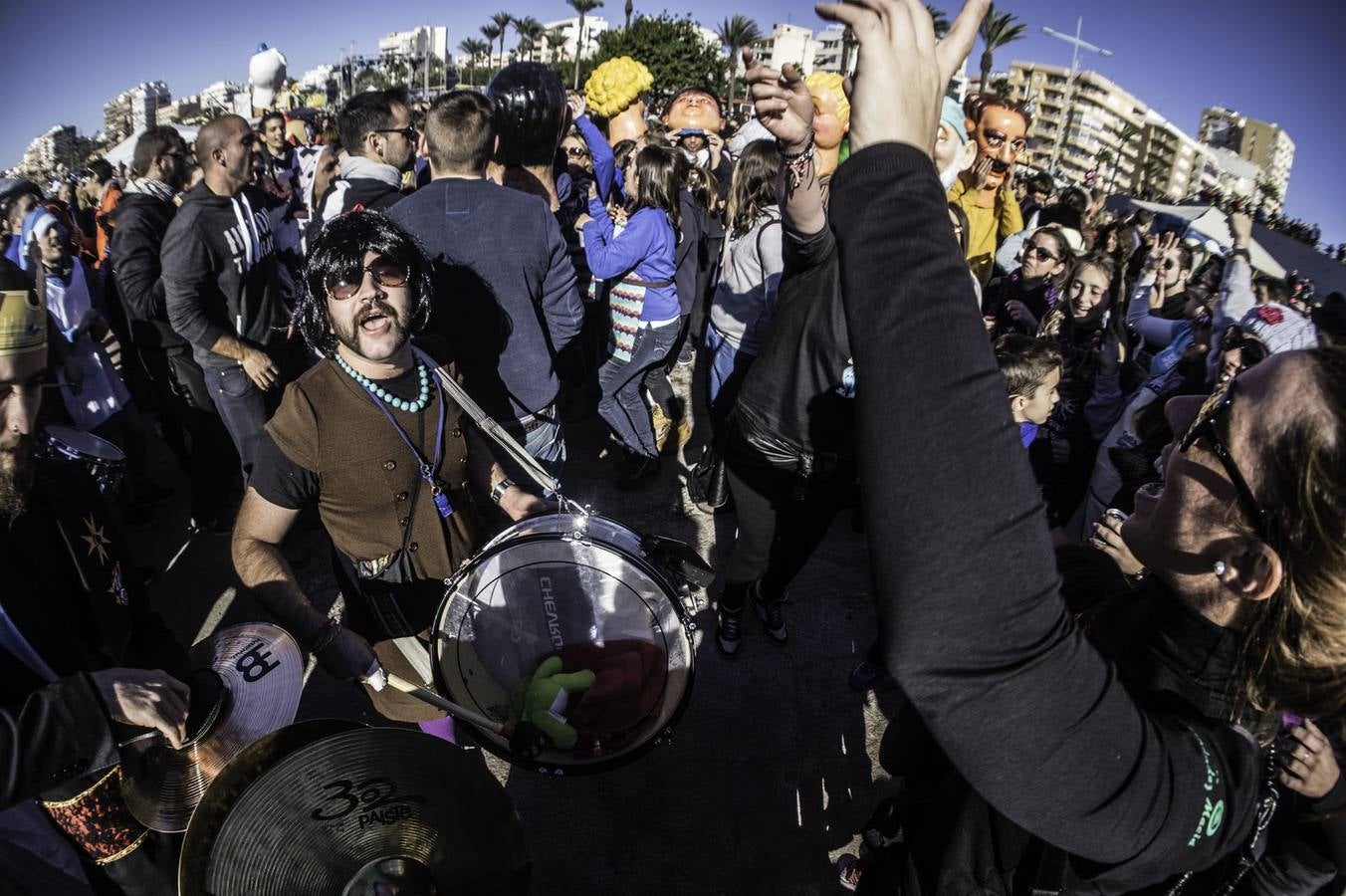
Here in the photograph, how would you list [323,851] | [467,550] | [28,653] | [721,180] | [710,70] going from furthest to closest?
[710,70]
[721,180]
[467,550]
[28,653]
[323,851]

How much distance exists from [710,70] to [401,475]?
1868 inches

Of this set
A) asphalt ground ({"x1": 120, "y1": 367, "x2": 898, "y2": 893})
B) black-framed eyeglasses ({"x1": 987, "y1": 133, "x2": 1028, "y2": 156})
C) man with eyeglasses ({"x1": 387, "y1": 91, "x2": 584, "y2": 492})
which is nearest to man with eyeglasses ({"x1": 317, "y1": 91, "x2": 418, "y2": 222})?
man with eyeglasses ({"x1": 387, "y1": 91, "x2": 584, "y2": 492})

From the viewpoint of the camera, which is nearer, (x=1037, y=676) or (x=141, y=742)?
(x=1037, y=676)

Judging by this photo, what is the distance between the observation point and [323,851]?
1.19 metres

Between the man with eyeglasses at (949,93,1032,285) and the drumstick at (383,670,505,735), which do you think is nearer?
the drumstick at (383,670,505,735)

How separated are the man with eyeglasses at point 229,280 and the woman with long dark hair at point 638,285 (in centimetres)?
191

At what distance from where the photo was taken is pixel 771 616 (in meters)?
3.61

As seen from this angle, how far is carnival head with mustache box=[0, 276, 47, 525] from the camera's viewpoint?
4.61 ft

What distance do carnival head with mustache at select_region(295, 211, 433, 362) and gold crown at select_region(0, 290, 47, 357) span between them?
0.71 metres

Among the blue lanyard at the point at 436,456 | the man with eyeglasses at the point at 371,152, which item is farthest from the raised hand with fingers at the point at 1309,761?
the man with eyeglasses at the point at 371,152

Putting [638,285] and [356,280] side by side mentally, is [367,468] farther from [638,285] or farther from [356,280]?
[638,285]

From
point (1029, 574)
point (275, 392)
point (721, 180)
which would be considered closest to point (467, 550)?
point (1029, 574)

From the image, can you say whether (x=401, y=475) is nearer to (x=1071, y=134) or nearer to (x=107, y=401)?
(x=107, y=401)

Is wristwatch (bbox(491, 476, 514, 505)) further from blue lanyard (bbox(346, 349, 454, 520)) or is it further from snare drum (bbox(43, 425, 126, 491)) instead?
snare drum (bbox(43, 425, 126, 491))
